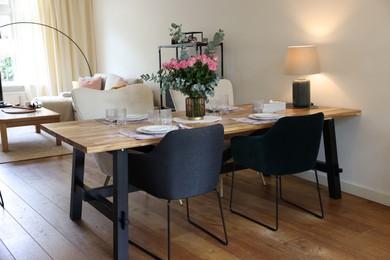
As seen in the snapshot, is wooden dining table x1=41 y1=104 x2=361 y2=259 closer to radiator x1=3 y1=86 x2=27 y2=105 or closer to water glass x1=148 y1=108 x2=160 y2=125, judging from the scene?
water glass x1=148 y1=108 x2=160 y2=125

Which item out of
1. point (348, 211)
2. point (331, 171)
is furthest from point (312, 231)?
point (331, 171)

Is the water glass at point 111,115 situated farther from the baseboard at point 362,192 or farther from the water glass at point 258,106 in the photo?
the baseboard at point 362,192

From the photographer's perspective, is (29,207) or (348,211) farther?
(29,207)

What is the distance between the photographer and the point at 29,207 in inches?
130

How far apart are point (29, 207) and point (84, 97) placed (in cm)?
96

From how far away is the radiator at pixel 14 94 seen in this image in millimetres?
7554

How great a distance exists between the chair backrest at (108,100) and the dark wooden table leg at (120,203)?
96 cm

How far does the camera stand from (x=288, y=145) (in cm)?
266

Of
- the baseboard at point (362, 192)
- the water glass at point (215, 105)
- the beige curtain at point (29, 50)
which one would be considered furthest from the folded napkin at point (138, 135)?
the beige curtain at point (29, 50)

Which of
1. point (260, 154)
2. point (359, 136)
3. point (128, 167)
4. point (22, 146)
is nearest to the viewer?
point (128, 167)

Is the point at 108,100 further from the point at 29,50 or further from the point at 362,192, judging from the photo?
the point at 29,50

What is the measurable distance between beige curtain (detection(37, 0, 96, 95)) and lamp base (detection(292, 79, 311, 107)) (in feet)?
17.2

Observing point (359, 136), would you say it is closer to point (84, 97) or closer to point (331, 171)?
point (331, 171)

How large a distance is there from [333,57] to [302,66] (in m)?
0.31
